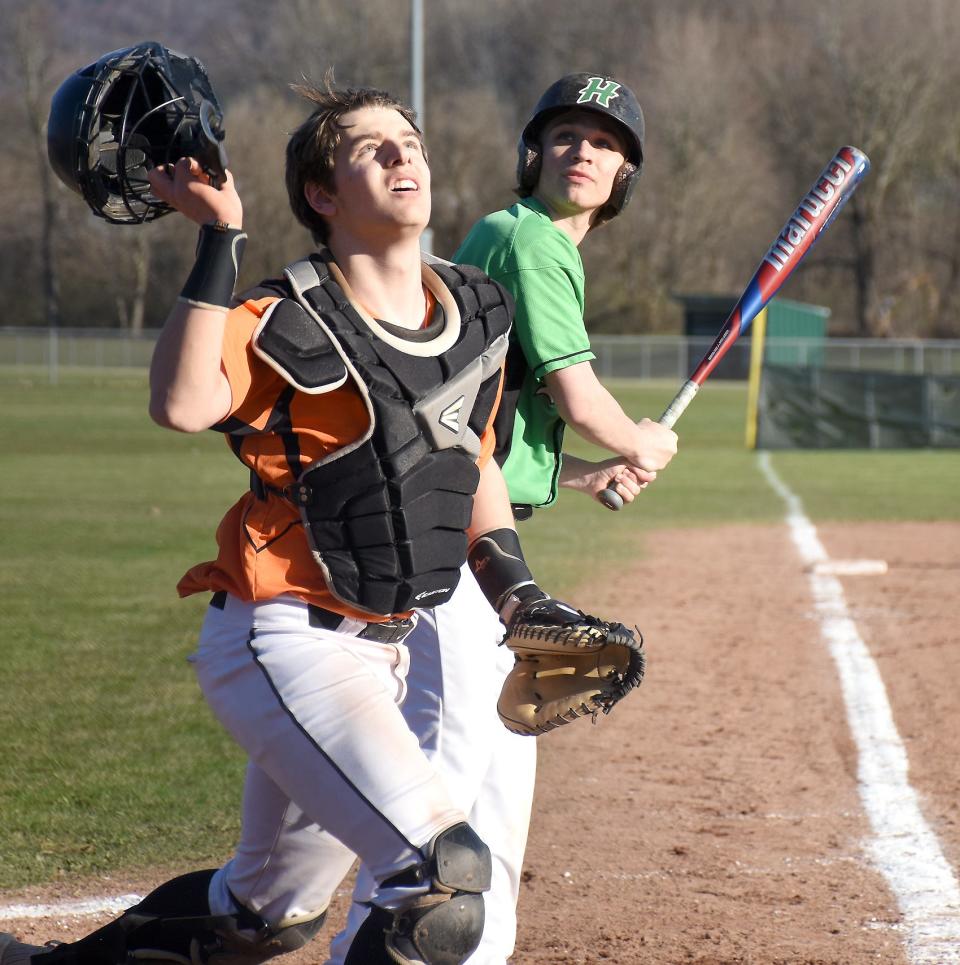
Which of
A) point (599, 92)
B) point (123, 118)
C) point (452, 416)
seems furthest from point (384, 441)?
point (599, 92)

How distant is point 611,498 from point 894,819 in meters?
1.86

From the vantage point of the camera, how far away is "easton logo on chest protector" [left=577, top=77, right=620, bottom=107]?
351cm

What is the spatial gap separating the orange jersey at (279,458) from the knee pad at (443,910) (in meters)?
0.49

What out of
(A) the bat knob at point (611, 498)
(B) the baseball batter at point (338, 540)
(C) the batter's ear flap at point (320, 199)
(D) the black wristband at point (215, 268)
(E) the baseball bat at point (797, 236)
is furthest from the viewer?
(E) the baseball bat at point (797, 236)

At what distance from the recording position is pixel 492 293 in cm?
306

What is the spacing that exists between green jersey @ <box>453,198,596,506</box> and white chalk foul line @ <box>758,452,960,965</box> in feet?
5.20

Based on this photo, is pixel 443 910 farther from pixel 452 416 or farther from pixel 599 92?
pixel 599 92

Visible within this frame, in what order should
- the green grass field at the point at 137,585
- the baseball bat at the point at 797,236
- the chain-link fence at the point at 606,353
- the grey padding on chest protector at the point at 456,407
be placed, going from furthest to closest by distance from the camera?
the chain-link fence at the point at 606,353 < the green grass field at the point at 137,585 < the baseball bat at the point at 797,236 < the grey padding on chest protector at the point at 456,407

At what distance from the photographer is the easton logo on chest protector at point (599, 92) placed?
3.51m

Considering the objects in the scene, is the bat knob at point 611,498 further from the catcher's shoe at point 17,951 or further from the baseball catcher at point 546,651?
the catcher's shoe at point 17,951

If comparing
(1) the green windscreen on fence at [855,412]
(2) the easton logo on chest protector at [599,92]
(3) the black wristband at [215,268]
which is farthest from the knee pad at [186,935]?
(1) the green windscreen on fence at [855,412]

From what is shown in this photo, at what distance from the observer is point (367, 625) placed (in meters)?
2.82

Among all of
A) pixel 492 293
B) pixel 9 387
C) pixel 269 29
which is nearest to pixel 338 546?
pixel 492 293

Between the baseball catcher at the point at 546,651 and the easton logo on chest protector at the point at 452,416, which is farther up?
the easton logo on chest protector at the point at 452,416
